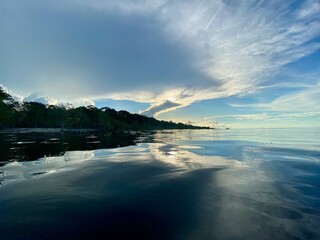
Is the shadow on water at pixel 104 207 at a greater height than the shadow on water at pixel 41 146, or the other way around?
the shadow on water at pixel 41 146

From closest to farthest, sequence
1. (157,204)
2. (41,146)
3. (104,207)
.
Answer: (104,207) → (157,204) → (41,146)

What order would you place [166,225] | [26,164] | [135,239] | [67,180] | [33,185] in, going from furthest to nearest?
1. [26,164]
2. [67,180]
3. [33,185]
4. [166,225]
5. [135,239]

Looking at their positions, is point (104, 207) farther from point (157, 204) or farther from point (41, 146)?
point (41, 146)

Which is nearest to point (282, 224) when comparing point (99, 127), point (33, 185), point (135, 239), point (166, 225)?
point (166, 225)

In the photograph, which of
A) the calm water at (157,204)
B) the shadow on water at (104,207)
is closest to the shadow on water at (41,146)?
the calm water at (157,204)

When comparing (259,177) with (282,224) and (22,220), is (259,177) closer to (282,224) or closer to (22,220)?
(282,224)

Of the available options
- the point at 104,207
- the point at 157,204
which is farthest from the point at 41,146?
the point at 157,204

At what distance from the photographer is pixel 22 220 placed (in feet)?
22.4

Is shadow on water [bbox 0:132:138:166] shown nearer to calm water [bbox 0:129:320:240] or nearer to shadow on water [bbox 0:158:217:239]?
calm water [bbox 0:129:320:240]

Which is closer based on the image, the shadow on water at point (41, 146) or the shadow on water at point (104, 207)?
the shadow on water at point (104, 207)

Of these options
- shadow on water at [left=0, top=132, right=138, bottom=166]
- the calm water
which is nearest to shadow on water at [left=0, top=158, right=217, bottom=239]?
the calm water

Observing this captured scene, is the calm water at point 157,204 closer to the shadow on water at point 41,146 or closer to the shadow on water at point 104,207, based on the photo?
the shadow on water at point 104,207

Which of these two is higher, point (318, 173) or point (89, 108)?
point (89, 108)

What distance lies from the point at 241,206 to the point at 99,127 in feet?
601
